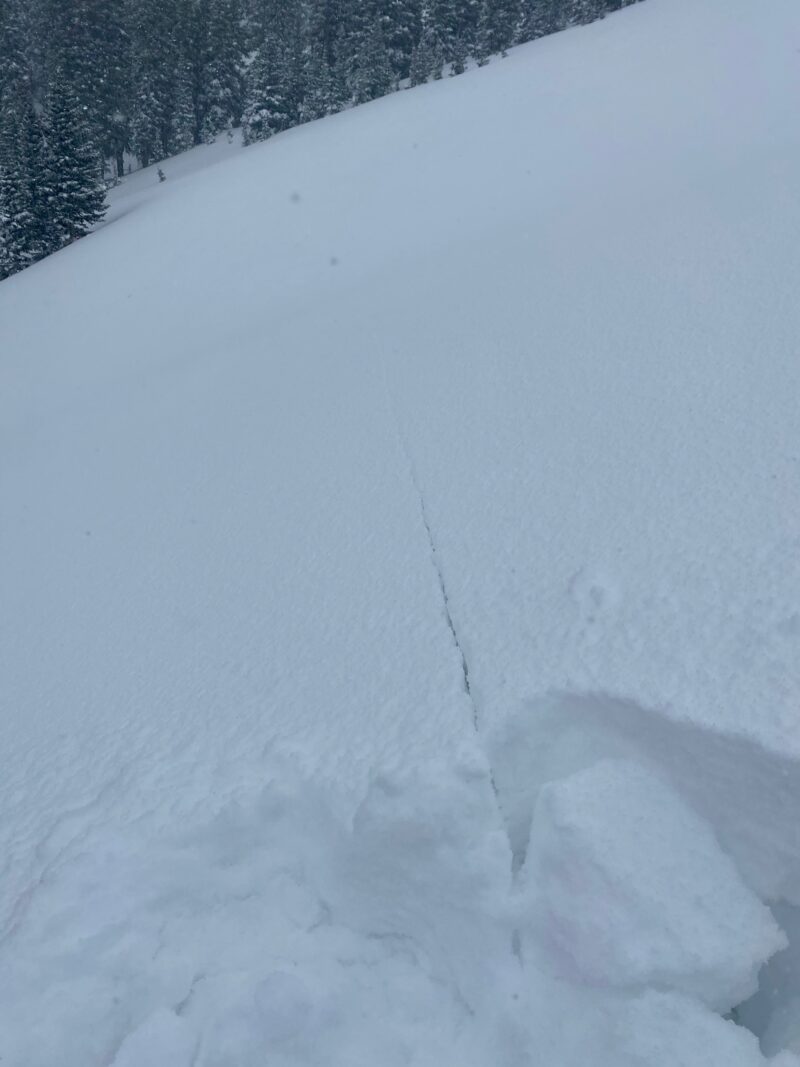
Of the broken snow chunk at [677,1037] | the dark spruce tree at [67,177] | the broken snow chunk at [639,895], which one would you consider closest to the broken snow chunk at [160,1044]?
the broken snow chunk at [639,895]

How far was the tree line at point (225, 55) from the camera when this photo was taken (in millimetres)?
25750

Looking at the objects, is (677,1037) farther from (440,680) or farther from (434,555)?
(434,555)

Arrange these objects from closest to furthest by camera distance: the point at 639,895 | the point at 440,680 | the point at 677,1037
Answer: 1. the point at 677,1037
2. the point at 639,895
3. the point at 440,680

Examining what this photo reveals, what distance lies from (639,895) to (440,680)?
2.94 feet

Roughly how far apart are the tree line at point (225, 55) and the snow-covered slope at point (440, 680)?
74.5 feet

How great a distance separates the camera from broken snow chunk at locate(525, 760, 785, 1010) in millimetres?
1906

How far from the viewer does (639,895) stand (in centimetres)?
200

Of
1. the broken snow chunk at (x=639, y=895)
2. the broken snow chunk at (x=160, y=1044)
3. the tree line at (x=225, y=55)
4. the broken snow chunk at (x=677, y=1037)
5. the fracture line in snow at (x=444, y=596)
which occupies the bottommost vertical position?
the broken snow chunk at (x=677, y=1037)

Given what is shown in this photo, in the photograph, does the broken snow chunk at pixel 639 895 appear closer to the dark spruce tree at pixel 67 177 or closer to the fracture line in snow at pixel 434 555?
the fracture line in snow at pixel 434 555

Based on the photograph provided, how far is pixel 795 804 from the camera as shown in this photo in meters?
2.03

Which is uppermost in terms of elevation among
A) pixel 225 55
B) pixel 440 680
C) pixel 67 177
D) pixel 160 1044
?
pixel 225 55

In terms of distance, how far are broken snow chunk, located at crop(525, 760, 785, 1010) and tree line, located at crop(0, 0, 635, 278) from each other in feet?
85.6

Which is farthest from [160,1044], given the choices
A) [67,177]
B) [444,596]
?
[67,177]

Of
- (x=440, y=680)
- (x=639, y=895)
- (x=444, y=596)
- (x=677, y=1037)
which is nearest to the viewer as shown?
(x=677, y=1037)
